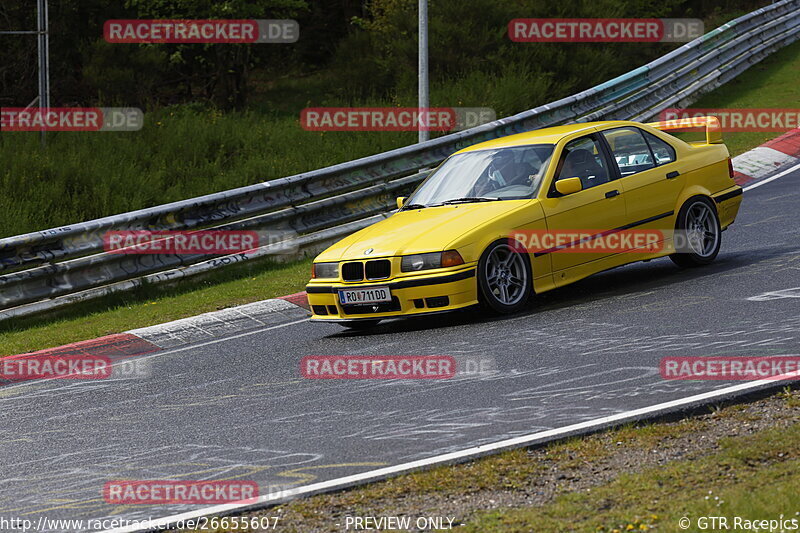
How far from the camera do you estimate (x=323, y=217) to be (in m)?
14.0

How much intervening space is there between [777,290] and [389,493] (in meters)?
5.27

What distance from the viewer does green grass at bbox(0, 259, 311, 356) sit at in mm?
10500

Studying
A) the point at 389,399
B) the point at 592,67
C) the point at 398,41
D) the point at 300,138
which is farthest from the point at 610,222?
the point at 398,41

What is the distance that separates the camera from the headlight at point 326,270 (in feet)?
31.8

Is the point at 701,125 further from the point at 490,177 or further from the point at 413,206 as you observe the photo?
the point at 413,206

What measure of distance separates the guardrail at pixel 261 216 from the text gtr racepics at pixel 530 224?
293cm

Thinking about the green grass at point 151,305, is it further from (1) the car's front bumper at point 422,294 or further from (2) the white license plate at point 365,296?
(1) the car's front bumper at point 422,294

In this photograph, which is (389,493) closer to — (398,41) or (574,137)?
(574,137)

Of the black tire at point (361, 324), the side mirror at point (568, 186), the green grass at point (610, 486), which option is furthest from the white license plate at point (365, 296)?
the green grass at point (610, 486)

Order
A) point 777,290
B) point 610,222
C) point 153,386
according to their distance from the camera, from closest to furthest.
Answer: point 153,386
point 777,290
point 610,222

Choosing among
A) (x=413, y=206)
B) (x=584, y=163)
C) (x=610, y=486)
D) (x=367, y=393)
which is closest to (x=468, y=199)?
(x=413, y=206)

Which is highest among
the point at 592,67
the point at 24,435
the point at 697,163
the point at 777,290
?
the point at 592,67

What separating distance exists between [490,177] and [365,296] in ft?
6.01

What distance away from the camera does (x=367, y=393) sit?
7344 millimetres
